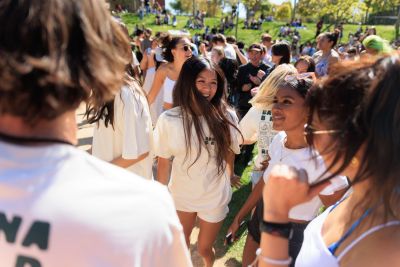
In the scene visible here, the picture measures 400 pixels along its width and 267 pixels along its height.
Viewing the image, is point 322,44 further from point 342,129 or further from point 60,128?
point 60,128

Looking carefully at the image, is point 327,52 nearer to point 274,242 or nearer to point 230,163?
point 230,163

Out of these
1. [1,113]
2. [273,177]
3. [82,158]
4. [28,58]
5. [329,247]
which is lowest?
[329,247]

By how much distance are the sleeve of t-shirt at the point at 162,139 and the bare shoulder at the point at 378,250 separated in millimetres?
1718

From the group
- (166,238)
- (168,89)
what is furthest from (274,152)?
(168,89)

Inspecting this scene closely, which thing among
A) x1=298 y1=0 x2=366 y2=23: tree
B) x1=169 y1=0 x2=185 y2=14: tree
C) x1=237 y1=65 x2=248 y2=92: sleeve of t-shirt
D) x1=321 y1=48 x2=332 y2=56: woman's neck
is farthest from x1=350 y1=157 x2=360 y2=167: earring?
x1=169 y1=0 x2=185 y2=14: tree

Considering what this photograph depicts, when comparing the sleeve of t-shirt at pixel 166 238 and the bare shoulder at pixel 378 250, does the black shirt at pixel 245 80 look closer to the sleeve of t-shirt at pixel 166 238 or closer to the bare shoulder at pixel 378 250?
the bare shoulder at pixel 378 250

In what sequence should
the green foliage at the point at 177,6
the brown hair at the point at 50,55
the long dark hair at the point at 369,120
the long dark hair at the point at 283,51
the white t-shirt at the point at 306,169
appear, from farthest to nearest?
the green foliage at the point at 177,6, the long dark hair at the point at 283,51, the white t-shirt at the point at 306,169, the long dark hair at the point at 369,120, the brown hair at the point at 50,55

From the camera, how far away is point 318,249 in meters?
1.36

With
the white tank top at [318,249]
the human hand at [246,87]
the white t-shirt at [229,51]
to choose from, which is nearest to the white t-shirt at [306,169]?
the white tank top at [318,249]

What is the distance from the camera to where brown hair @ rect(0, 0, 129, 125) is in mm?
771

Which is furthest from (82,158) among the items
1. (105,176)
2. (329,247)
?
(329,247)

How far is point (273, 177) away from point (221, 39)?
7.15 metres

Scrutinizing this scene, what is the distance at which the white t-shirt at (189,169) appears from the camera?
268cm

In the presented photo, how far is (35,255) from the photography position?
83 centimetres
